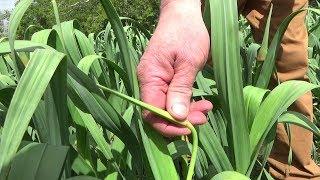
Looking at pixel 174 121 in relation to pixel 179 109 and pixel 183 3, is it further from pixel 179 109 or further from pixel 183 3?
pixel 183 3

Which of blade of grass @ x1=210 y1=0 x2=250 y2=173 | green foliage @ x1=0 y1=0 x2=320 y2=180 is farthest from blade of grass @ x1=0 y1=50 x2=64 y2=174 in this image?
blade of grass @ x1=210 y1=0 x2=250 y2=173

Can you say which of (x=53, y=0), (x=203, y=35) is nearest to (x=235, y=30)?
(x=203, y=35)

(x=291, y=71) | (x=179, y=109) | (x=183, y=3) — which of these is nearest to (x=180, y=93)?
(x=179, y=109)

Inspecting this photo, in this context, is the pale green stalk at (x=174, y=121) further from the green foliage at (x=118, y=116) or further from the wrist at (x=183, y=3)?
the wrist at (x=183, y=3)

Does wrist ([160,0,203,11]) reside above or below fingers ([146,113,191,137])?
above

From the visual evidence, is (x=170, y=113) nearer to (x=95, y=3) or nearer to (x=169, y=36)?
(x=169, y=36)

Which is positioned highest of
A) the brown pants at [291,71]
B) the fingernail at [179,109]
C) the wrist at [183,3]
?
the wrist at [183,3]

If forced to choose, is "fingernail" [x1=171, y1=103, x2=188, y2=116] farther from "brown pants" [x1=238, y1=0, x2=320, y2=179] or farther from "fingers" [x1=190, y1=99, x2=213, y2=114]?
"brown pants" [x1=238, y1=0, x2=320, y2=179]

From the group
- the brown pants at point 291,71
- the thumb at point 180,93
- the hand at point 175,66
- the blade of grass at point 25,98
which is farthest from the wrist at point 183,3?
the brown pants at point 291,71

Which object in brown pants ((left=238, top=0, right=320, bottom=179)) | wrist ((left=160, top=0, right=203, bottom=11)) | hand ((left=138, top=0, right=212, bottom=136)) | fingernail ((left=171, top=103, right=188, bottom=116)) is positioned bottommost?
brown pants ((left=238, top=0, right=320, bottom=179))

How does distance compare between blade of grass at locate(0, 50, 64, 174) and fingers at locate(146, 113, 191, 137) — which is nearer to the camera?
blade of grass at locate(0, 50, 64, 174)
